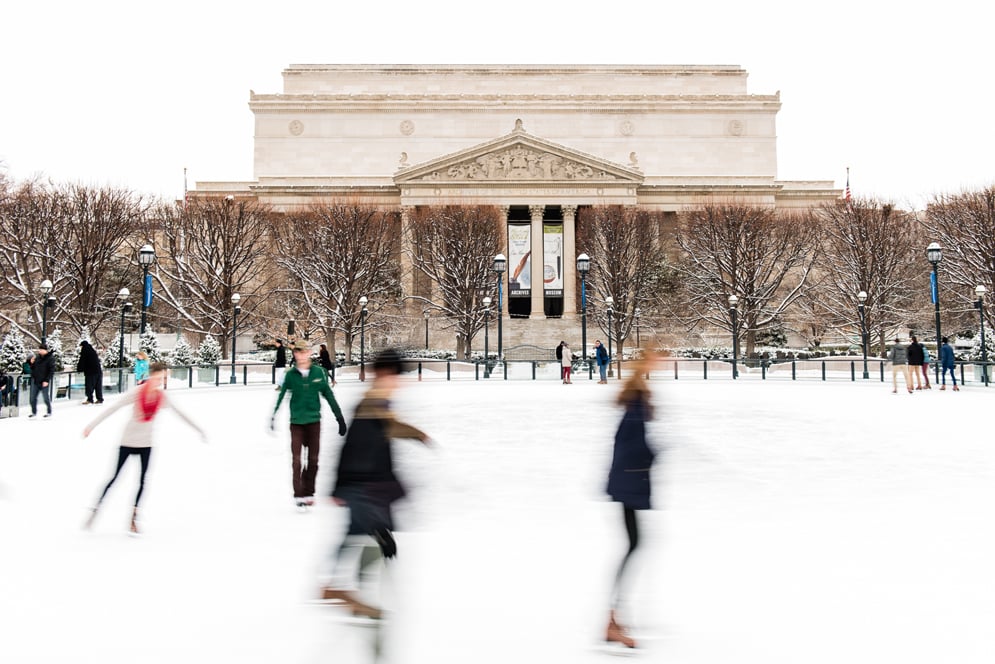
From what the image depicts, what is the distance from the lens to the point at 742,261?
42.2 metres

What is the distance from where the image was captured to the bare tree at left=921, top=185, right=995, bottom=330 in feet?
125

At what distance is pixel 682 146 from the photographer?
62719 millimetres

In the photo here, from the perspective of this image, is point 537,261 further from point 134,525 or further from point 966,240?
point 134,525

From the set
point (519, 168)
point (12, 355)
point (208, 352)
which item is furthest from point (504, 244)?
point (12, 355)

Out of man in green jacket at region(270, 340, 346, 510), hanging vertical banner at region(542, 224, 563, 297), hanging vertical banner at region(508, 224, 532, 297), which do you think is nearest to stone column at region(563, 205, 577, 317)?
hanging vertical banner at region(542, 224, 563, 297)

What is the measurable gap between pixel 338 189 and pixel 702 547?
53.5m

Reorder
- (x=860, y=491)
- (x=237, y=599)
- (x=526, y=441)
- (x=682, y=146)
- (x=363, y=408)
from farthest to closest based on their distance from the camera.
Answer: (x=682, y=146)
(x=526, y=441)
(x=860, y=491)
(x=237, y=599)
(x=363, y=408)

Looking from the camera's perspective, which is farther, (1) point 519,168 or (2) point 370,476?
(1) point 519,168

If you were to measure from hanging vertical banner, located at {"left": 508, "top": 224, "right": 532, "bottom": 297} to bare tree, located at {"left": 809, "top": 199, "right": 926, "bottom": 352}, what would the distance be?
1817 centimetres

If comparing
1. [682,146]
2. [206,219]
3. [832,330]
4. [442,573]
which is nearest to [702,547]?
[442,573]

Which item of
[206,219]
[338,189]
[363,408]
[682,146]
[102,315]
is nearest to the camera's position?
[363,408]

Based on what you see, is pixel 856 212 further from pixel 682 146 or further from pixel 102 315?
pixel 102 315

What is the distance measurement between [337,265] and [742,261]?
2232 centimetres

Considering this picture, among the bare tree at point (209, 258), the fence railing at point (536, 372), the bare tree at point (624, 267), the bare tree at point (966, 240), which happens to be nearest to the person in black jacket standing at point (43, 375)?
the fence railing at point (536, 372)
